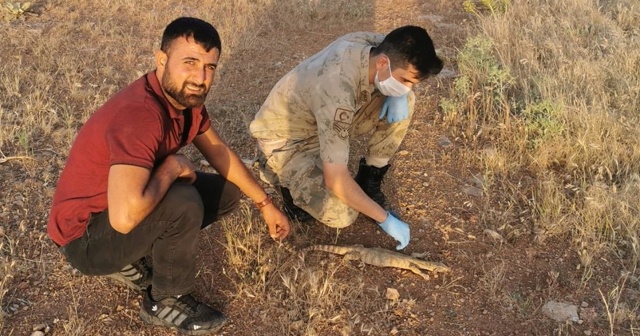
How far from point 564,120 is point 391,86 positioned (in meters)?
1.50

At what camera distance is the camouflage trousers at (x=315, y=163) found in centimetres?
307

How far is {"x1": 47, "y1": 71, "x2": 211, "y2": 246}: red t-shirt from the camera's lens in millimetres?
2057

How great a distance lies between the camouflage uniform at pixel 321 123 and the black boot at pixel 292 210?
71 mm

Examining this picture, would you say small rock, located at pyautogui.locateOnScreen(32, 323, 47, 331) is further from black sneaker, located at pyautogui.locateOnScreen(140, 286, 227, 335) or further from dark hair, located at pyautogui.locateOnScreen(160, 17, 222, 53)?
dark hair, located at pyautogui.locateOnScreen(160, 17, 222, 53)

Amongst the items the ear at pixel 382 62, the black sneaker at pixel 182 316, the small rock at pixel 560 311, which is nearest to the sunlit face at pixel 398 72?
the ear at pixel 382 62


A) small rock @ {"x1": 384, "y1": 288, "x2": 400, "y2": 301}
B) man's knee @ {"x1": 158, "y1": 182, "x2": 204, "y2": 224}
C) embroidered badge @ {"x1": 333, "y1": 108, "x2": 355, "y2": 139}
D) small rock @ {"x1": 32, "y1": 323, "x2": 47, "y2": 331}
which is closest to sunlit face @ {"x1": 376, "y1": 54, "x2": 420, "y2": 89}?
embroidered badge @ {"x1": 333, "y1": 108, "x2": 355, "y2": 139}

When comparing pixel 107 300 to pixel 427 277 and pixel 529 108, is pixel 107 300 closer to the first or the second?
pixel 427 277

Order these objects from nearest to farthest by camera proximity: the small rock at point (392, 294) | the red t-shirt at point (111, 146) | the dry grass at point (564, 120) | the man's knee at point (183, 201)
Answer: the red t-shirt at point (111, 146) < the man's knee at point (183, 201) < the small rock at point (392, 294) < the dry grass at point (564, 120)

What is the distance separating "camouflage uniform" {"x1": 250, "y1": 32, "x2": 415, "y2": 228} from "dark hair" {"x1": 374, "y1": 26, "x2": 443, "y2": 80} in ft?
0.56

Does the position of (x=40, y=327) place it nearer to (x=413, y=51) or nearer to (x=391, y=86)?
(x=391, y=86)

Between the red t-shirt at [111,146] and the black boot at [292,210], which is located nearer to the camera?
the red t-shirt at [111,146]

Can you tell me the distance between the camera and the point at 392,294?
2.69m

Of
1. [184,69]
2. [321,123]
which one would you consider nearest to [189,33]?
[184,69]

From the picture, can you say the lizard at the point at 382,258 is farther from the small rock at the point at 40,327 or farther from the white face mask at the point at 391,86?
the small rock at the point at 40,327
